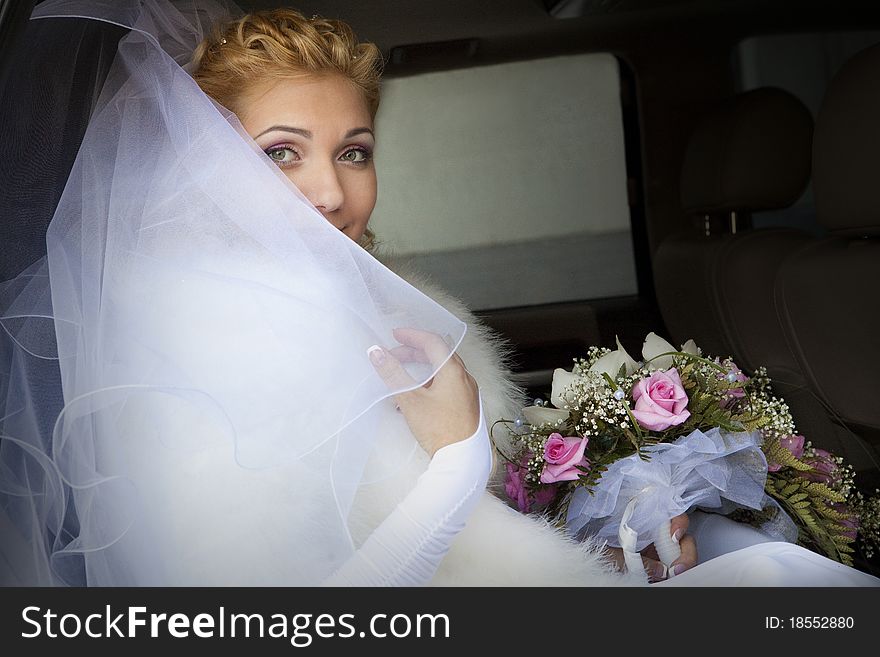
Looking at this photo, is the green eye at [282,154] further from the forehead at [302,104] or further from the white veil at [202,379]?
the white veil at [202,379]

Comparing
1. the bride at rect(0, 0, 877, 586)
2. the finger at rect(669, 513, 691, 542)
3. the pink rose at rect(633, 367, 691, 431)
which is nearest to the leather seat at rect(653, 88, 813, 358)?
the pink rose at rect(633, 367, 691, 431)

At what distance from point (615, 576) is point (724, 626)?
0.22 m

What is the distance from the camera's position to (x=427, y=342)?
123 centimetres

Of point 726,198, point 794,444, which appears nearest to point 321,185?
point 726,198

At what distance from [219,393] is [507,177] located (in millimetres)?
662

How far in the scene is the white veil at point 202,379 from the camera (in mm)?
1188

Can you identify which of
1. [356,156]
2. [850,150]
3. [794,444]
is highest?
[356,156]

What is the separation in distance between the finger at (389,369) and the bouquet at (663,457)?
36 cm

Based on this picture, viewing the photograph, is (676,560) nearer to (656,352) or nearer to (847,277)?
(656,352)

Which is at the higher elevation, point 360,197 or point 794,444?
point 360,197

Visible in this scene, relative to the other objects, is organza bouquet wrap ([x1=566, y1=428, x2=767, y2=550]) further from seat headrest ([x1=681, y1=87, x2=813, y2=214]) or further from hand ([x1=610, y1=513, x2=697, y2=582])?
seat headrest ([x1=681, y1=87, x2=813, y2=214])

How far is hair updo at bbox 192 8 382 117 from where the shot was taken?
1425mm

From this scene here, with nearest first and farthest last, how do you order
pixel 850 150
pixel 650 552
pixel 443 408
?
pixel 443 408
pixel 650 552
pixel 850 150

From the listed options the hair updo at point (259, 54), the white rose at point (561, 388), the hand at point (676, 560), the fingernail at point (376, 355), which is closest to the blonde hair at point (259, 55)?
the hair updo at point (259, 54)
